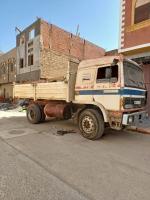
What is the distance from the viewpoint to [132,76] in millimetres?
6578

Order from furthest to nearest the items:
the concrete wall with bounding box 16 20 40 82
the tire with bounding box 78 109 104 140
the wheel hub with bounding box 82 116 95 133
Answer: the concrete wall with bounding box 16 20 40 82 < the wheel hub with bounding box 82 116 95 133 < the tire with bounding box 78 109 104 140

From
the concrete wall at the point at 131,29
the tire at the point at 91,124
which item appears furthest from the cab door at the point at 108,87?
the concrete wall at the point at 131,29

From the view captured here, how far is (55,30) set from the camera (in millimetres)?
20922

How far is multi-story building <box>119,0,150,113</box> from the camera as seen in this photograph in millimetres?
10617

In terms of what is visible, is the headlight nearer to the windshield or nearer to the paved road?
the paved road

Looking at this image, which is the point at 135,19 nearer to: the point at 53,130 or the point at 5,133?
the point at 53,130

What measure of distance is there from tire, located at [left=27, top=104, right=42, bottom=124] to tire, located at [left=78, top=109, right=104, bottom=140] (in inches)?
117

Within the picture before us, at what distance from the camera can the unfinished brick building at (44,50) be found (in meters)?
19.8

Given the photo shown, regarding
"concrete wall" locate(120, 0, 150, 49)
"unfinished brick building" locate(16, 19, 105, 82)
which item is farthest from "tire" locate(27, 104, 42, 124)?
"unfinished brick building" locate(16, 19, 105, 82)

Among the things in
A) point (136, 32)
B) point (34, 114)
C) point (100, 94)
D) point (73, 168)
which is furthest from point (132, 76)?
point (136, 32)

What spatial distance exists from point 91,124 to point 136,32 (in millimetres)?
7223

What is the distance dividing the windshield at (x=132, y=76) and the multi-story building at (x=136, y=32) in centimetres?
395

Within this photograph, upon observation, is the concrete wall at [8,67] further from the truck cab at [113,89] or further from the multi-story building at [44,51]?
the truck cab at [113,89]

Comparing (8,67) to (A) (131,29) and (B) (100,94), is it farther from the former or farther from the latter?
(B) (100,94)
